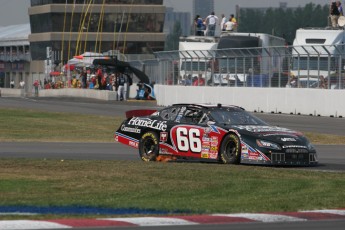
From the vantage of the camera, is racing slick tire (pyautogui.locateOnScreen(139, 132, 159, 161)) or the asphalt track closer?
the asphalt track

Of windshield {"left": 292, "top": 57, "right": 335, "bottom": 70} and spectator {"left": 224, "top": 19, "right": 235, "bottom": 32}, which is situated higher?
spectator {"left": 224, "top": 19, "right": 235, "bottom": 32}

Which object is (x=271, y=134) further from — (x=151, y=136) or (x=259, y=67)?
(x=259, y=67)

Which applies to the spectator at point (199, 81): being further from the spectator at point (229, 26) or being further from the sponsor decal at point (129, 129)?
the sponsor decal at point (129, 129)

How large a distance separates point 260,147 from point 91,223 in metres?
8.76

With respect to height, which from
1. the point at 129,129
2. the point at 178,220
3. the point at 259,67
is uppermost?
the point at 259,67

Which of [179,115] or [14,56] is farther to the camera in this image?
[14,56]

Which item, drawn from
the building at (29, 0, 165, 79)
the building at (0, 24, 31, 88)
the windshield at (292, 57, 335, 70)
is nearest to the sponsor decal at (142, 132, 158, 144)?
the windshield at (292, 57, 335, 70)

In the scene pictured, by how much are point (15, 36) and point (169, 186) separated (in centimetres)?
12199

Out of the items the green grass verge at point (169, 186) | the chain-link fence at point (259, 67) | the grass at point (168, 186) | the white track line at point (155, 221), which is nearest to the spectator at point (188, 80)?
the chain-link fence at point (259, 67)

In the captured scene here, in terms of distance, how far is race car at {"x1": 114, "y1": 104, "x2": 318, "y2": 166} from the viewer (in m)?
19.5

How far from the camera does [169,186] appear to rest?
15555mm

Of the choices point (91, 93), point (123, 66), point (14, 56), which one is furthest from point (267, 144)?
point (14, 56)

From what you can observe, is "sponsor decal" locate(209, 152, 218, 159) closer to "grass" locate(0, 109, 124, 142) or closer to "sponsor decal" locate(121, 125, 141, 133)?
"sponsor decal" locate(121, 125, 141, 133)

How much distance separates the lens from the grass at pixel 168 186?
1340cm
